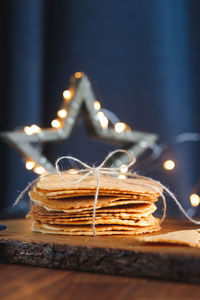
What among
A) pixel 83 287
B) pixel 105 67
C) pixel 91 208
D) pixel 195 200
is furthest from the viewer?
pixel 105 67

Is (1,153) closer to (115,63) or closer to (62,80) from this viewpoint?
(62,80)

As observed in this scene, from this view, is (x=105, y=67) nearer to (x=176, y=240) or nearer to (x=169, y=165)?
(x=169, y=165)

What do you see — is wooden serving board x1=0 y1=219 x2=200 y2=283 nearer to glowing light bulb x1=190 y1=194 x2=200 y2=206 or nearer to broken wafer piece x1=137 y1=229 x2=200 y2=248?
broken wafer piece x1=137 y1=229 x2=200 y2=248

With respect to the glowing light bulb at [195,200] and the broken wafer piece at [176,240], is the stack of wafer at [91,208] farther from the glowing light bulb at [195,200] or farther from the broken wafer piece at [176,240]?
the glowing light bulb at [195,200]

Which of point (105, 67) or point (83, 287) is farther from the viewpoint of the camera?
point (105, 67)

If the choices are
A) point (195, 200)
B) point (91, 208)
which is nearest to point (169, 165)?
point (195, 200)

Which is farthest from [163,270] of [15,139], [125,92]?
[125,92]

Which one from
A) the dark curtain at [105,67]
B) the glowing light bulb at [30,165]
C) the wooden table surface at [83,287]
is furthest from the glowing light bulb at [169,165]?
the wooden table surface at [83,287]

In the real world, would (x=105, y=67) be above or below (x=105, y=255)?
above
